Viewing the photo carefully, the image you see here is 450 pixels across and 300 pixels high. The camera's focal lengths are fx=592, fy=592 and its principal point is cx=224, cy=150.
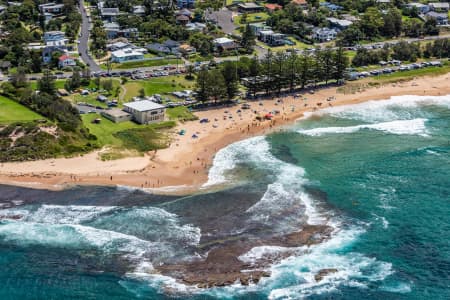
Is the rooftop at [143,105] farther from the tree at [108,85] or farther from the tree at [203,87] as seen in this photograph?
the tree at [108,85]

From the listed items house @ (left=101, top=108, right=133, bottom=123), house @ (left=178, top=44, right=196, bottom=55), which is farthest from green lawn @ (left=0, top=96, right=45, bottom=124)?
house @ (left=178, top=44, right=196, bottom=55)

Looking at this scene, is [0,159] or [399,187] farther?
[0,159]

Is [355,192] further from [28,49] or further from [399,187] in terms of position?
[28,49]

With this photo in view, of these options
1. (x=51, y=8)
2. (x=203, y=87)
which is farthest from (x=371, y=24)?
(x=51, y=8)

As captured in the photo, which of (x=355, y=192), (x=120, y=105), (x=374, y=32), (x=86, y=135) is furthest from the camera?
(x=374, y=32)

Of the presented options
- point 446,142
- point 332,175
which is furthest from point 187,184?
point 446,142
